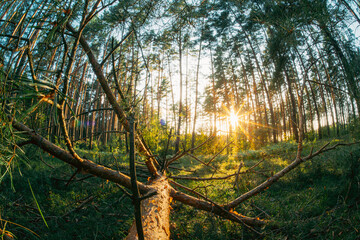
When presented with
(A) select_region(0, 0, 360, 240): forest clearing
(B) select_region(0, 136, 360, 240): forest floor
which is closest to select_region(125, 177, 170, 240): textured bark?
(A) select_region(0, 0, 360, 240): forest clearing

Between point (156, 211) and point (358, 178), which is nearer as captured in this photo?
point (156, 211)

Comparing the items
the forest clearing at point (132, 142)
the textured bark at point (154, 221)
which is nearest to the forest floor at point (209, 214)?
the forest clearing at point (132, 142)

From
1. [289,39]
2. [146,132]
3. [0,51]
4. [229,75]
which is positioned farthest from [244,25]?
[0,51]

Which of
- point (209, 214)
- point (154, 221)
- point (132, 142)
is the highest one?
point (132, 142)

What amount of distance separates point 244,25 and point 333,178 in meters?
15.2

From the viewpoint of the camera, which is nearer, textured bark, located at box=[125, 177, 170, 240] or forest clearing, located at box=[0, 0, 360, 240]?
forest clearing, located at box=[0, 0, 360, 240]

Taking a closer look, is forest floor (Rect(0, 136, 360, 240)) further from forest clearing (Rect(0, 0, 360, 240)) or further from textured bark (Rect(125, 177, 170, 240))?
textured bark (Rect(125, 177, 170, 240))

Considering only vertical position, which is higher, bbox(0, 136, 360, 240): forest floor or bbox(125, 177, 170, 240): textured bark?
bbox(125, 177, 170, 240): textured bark

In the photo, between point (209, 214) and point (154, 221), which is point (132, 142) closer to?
point (154, 221)

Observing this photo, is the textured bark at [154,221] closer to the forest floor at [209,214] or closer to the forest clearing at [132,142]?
the forest clearing at [132,142]

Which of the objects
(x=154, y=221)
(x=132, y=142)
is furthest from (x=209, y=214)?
(x=132, y=142)

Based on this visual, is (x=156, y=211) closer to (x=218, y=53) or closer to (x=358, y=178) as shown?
(x=358, y=178)

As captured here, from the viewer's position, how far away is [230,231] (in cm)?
235

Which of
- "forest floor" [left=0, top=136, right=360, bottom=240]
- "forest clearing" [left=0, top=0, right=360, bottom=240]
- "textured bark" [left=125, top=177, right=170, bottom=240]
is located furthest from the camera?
"forest floor" [left=0, top=136, right=360, bottom=240]
